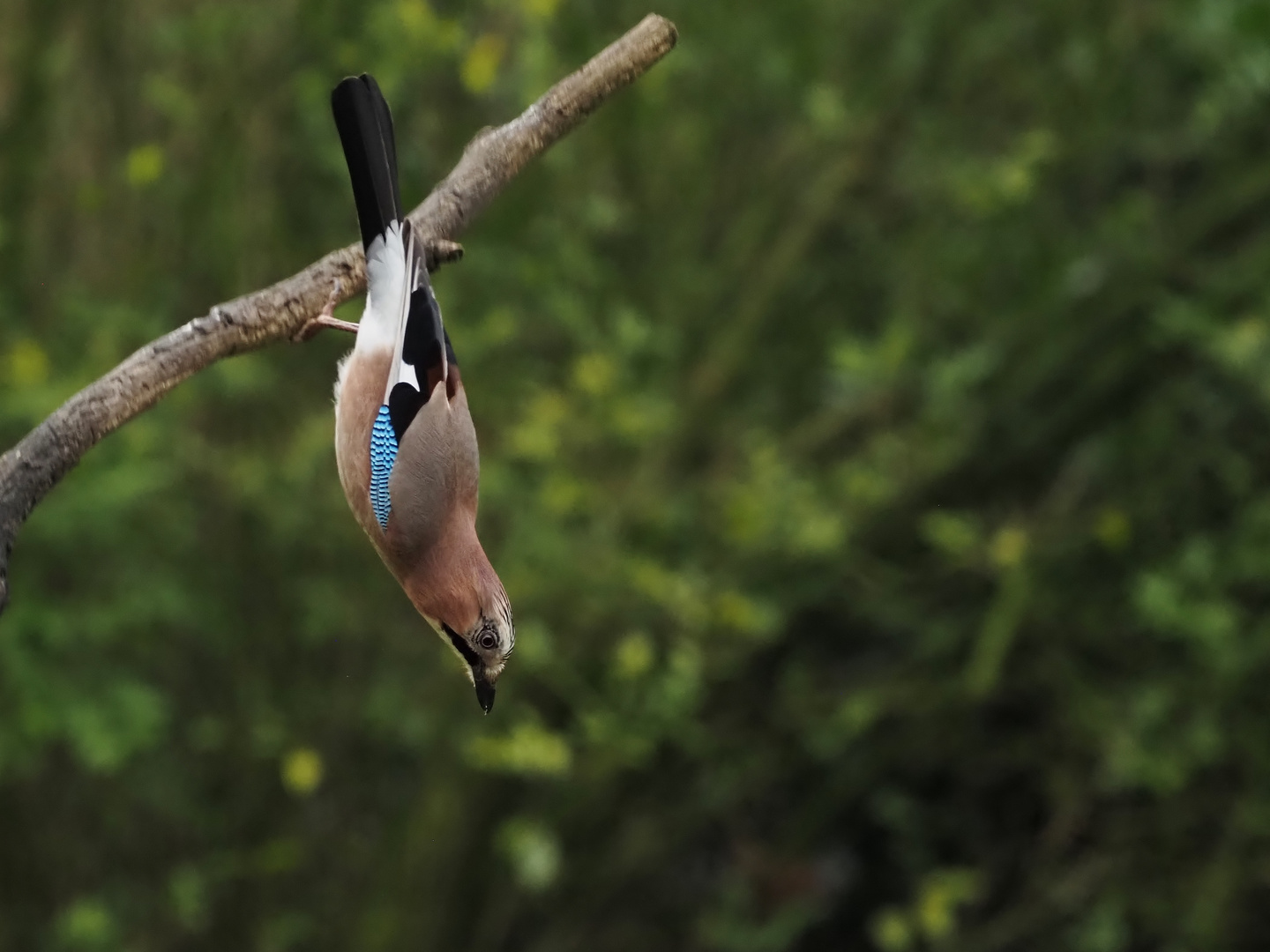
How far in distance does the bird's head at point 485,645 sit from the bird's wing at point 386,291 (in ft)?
0.92

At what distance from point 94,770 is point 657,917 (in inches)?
107

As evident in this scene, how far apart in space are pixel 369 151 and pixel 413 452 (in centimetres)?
62

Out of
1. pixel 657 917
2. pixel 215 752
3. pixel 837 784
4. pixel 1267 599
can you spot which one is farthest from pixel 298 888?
pixel 1267 599

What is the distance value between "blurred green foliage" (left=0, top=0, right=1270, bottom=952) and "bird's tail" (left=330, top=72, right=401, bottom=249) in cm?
201

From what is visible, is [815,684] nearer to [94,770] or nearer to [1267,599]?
[1267,599]

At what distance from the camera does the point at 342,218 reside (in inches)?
232

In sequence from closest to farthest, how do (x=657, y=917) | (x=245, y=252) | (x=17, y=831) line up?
(x=245, y=252) < (x=17, y=831) < (x=657, y=917)

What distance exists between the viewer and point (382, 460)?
3195 millimetres

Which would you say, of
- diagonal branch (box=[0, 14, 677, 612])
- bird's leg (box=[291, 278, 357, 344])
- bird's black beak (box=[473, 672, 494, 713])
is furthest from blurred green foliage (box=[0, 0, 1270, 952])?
diagonal branch (box=[0, 14, 677, 612])

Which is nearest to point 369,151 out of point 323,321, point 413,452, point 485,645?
point 323,321

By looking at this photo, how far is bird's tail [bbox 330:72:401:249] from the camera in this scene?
289cm

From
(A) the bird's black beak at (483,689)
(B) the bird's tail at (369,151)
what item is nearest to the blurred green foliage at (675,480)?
(A) the bird's black beak at (483,689)

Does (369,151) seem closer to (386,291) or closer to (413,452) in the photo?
(386,291)

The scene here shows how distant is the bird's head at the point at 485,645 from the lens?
3.15 metres
